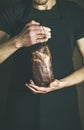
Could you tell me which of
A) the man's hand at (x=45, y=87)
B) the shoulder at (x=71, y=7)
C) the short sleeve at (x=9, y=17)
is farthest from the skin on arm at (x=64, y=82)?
the short sleeve at (x=9, y=17)

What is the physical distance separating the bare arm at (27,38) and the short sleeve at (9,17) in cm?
8

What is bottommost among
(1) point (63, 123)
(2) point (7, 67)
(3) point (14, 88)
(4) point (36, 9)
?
(1) point (63, 123)

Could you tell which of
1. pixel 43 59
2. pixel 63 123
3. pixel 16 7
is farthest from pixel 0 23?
pixel 63 123

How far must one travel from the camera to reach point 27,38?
905 millimetres

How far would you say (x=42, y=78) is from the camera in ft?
2.90

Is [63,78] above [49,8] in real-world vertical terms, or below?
below

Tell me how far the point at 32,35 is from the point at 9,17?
5.9 inches

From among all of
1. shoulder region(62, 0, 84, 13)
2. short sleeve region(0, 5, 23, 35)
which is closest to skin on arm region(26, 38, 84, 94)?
shoulder region(62, 0, 84, 13)

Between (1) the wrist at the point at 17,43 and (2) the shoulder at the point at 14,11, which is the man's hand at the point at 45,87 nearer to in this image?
(1) the wrist at the point at 17,43

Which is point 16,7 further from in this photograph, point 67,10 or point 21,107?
point 21,107

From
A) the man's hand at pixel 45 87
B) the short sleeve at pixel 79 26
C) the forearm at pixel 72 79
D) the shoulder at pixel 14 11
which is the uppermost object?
the shoulder at pixel 14 11

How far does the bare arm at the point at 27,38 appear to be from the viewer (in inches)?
34.7

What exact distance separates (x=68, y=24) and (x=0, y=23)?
0.77 feet

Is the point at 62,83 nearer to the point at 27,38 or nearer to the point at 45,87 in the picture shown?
the point at 45,87
